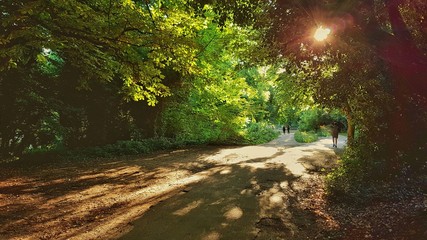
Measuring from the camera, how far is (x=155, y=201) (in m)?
8.41

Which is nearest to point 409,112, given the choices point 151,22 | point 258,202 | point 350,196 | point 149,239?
point 350,196

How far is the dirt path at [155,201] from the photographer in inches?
249

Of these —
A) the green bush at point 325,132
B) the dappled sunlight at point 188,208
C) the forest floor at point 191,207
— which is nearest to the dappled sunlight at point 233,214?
the forest floor at point 191,207

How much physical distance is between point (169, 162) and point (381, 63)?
33.1 ft

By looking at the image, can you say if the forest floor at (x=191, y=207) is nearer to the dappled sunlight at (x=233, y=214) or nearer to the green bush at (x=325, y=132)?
the dappled sunlight at (x=233, y=214)

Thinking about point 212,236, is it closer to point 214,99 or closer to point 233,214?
point 233,214

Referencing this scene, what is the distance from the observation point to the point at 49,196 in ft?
28.7

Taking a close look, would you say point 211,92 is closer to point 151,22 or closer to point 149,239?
point 151,22

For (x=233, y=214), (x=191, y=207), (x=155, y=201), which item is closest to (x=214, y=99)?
(x=155, y=201)

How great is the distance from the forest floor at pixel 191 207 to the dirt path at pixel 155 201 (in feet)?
0.07

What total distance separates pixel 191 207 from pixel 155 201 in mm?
1190

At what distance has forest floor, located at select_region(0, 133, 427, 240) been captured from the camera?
616cm

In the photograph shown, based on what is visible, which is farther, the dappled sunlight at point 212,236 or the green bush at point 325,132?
the green bush at point 325,132

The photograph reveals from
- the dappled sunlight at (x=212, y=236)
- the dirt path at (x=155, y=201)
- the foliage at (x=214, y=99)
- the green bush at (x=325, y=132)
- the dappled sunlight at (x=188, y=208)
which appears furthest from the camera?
the green bush at (x=325, y=132)
